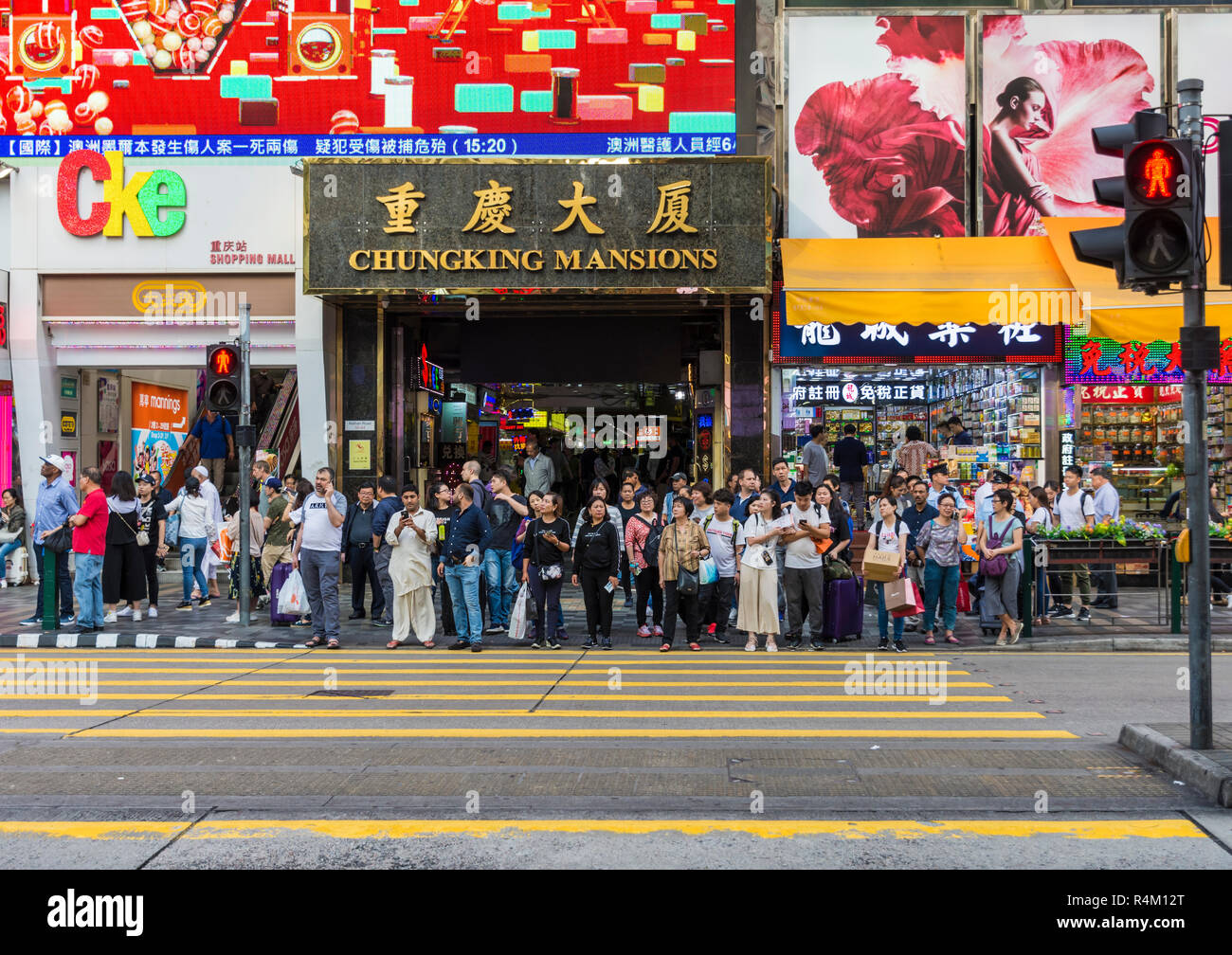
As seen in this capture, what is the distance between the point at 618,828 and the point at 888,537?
24.5 feet

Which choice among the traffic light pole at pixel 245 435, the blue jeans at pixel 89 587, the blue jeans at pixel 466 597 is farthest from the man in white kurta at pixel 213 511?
the blue jeans at pixel 466 597

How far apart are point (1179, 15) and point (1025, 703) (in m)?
14.9

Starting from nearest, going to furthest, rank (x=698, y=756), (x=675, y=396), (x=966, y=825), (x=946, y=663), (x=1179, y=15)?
(x=966, y=825) < (x=698, y=756) < (x=946, y=663) < (x=1179, y=15) < (x=675, y=396)

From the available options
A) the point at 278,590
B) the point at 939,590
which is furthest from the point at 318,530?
the point at 939,590

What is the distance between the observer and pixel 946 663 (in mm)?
11773

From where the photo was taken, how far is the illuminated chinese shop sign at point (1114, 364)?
60.3 feet

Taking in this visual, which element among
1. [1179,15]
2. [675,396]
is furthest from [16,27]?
[1179,15]

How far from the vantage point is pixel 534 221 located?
1762 cm

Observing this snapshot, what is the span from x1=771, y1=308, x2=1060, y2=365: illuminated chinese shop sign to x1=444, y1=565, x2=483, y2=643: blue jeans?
322 inches

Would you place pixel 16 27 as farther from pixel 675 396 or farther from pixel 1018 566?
pixel 1018 566

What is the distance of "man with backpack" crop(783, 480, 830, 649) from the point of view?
12586mm

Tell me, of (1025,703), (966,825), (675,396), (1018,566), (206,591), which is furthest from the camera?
(675,396)

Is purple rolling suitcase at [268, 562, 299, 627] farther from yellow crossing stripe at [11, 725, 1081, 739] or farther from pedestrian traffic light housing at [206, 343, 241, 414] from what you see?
yellow crossing stripe at [11, 725, 1081, 739]

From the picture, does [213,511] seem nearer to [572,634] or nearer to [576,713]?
[572,634]
